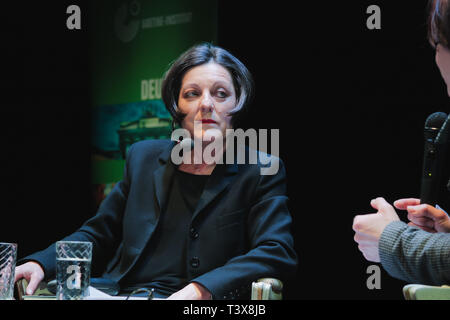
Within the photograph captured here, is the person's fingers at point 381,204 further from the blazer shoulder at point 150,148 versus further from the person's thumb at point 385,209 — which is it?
the blazer shoulder at point 150,148

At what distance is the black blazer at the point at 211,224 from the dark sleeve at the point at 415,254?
0.73 m

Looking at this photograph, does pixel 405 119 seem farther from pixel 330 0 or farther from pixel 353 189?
pixel 330 0

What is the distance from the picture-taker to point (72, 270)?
1681 mm

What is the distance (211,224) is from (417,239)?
108 centimetres

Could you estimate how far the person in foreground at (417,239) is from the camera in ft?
4.73

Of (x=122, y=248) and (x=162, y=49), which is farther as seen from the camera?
(x=162, y=49)

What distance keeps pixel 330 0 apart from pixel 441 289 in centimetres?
205

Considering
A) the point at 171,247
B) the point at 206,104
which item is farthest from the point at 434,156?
the point at 171,247

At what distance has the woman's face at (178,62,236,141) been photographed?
8.21 feet

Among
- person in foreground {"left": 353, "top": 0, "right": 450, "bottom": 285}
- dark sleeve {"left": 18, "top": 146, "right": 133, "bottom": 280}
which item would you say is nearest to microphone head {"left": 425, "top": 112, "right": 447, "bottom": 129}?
person in foreground {"left": 353, "top": 0, "right": 450, "bottom": 285}

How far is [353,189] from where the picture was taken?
296 centimetres

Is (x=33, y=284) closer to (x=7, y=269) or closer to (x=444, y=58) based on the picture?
(x=7, y=269)
